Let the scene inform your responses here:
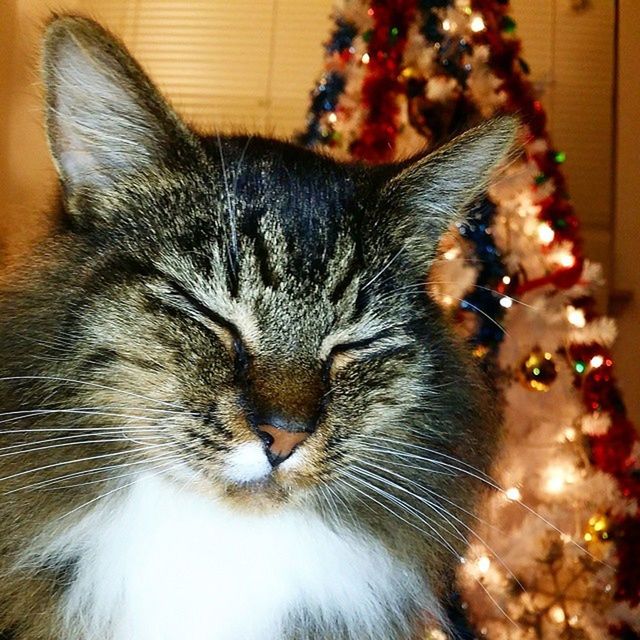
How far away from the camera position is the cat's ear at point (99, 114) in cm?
72

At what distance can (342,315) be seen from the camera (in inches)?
31.0

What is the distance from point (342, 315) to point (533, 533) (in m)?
0.89

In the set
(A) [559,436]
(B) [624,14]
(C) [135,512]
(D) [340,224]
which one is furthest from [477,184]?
(B) [624,14]

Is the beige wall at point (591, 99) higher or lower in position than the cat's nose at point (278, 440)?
higher

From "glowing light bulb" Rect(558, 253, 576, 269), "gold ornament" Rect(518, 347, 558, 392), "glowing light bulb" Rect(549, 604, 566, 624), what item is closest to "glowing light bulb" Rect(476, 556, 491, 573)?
"glowing light bulb" Rect(549, 604, 566, 624)

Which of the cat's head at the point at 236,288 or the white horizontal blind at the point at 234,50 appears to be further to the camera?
the white horizontal blind at the point at 234,50

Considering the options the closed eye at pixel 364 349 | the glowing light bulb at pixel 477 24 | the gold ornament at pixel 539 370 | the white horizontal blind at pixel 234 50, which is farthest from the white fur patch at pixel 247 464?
the white horizontal blind at pixel 234 50

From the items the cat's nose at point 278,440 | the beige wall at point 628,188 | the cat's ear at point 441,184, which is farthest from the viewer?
the beige wall at point 628,188

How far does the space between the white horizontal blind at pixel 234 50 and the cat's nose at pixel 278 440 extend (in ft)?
5.78

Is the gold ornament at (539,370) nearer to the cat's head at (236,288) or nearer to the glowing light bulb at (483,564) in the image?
the glowing light bulb at (483,564)

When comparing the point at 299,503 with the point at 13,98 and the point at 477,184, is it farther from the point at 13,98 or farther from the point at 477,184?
the point at 13,98

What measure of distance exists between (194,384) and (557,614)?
115 cm

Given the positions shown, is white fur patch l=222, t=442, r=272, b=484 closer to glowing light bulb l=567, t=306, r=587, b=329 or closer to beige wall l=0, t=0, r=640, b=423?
glowing light bulb l=567, t=306, r=587, b=329

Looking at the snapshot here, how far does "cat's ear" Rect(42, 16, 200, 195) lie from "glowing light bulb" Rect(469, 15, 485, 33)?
36.4 inches
